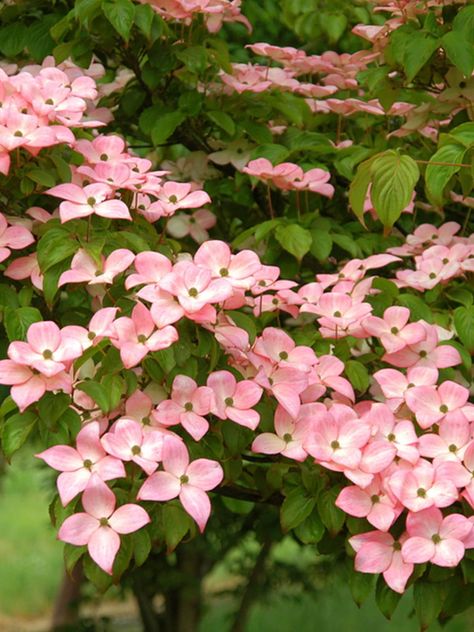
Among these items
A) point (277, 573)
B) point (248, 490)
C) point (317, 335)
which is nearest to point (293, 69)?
point (317, 335)

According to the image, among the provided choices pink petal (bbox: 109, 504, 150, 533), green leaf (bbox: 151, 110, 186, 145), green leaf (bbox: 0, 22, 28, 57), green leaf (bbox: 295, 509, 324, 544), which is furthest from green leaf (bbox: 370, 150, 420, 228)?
green leaf (bbox: 0, 22, 28, 57)

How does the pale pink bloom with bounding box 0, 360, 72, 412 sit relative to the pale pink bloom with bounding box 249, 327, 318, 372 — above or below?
above

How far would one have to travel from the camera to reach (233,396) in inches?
51.4

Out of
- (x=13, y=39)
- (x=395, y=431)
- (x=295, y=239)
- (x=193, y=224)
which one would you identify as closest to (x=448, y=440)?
(x=395, y=431)

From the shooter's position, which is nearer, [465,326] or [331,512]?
[331,512]

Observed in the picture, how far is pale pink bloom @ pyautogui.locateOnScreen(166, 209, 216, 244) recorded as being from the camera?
1.91 metres

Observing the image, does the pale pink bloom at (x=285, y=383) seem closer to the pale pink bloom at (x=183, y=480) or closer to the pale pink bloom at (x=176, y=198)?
the pale pink bloom at (x=183, y=480)

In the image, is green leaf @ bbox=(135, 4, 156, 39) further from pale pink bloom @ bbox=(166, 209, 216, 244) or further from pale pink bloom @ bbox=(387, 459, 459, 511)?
pale pink bloom @ bbox=(387, 459, 459, 511)

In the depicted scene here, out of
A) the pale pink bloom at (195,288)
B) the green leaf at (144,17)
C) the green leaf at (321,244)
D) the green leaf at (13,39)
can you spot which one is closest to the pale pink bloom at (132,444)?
the pale pink bloom at (195,288)

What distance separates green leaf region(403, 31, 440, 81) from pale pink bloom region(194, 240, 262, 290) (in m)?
0.50

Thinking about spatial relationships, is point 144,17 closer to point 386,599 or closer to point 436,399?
point 436,399

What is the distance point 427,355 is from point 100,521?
579 mm

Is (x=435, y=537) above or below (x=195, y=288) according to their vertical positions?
below

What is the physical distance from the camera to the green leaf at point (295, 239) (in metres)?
1.71
